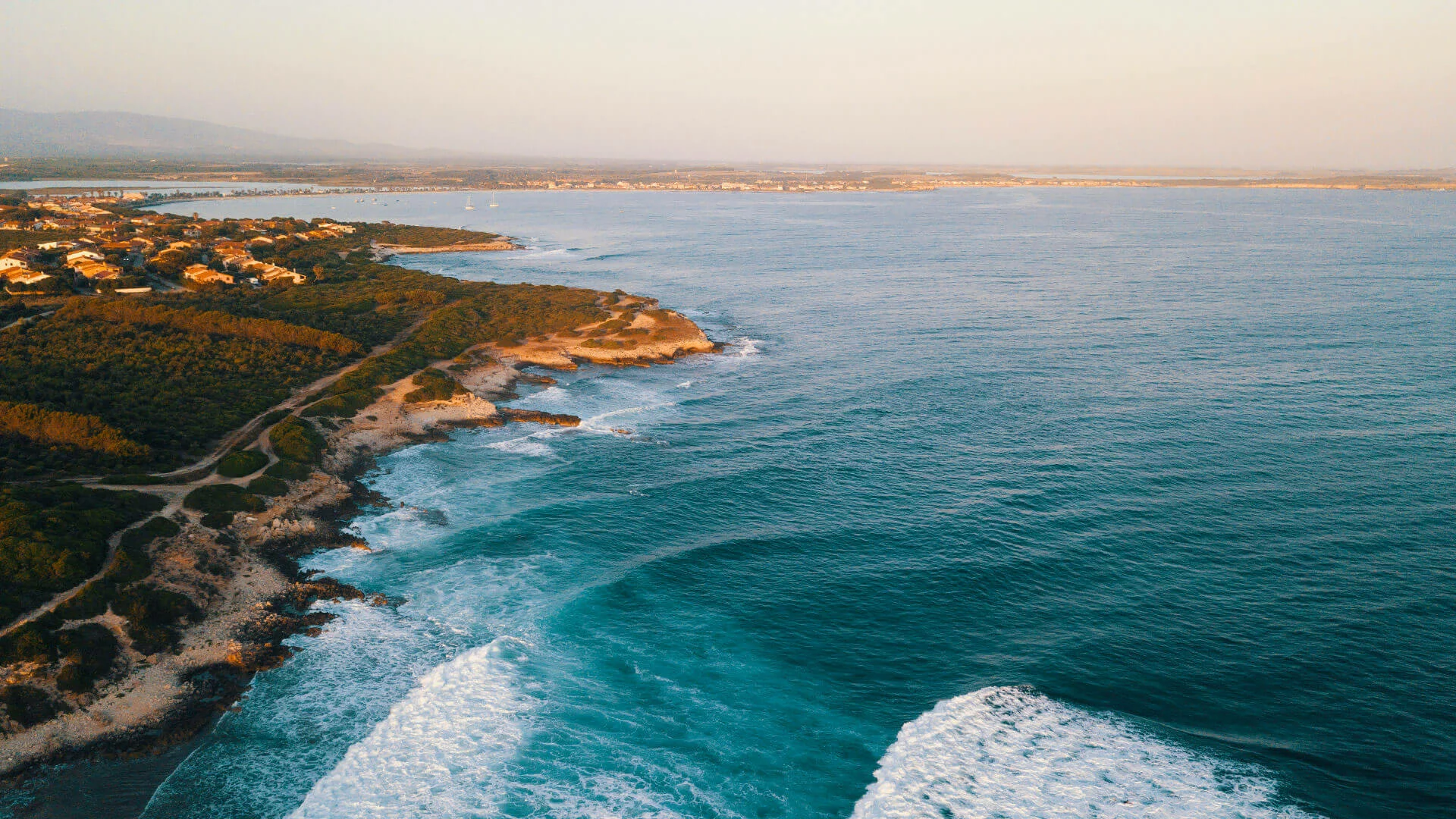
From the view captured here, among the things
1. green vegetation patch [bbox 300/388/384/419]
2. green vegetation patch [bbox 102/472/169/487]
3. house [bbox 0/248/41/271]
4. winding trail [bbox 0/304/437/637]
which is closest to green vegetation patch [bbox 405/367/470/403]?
green vegetation patch [bbox 300/388/384/419]

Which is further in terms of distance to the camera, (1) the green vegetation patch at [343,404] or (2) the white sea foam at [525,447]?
(1) the green vegetation patch at [343,404]

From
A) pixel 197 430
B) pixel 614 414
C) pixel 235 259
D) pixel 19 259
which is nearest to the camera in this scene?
pixel 197 430

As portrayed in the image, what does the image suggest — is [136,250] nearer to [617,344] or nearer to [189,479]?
[617,344]

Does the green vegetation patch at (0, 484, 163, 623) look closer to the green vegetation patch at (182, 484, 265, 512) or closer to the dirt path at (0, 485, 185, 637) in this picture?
the dirt path at (0, 485, 185, 637)

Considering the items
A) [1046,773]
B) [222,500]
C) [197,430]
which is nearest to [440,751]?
[1046,773]

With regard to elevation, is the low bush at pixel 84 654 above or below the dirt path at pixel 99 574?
below

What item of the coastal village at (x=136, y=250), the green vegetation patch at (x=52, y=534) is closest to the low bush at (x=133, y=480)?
the green vegetation patch at (x=52, y=534)

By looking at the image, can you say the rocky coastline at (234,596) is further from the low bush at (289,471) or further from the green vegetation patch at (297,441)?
the green vegetation patch at (297,441)
